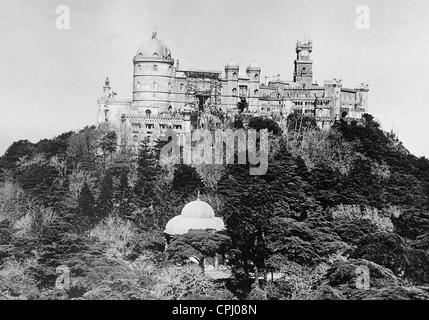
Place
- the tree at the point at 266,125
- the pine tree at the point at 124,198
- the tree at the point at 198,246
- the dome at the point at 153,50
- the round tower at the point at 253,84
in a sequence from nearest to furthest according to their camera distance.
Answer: the tree at the point at 198,246, the pine tree at the point at 124,198, the tree at the point at 266,125, the dome at the point at 153,50, the round tower at the point at 253,84

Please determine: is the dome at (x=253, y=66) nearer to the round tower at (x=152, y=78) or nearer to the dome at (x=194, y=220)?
the round tower at (x=152, y=78)

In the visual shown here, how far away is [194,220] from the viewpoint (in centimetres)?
3988

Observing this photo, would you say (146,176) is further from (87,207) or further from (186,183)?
(87,207)

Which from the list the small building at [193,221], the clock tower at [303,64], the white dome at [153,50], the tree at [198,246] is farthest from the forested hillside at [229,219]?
the clock tower at [303,64]

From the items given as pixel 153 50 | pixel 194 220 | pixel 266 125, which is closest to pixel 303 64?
pixel 153 50

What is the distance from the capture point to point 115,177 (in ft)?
181

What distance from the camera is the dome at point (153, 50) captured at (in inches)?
2839

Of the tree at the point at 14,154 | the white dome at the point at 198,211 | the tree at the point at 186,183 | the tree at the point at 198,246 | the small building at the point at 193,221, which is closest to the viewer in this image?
the tree at the point at 198,246

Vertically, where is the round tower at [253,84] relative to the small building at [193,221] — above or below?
above

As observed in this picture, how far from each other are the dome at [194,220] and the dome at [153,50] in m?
34.8

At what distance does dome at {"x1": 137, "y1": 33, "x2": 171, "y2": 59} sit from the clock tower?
1940cm

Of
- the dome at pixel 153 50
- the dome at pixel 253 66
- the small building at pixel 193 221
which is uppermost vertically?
the dome at pixel 153 50
